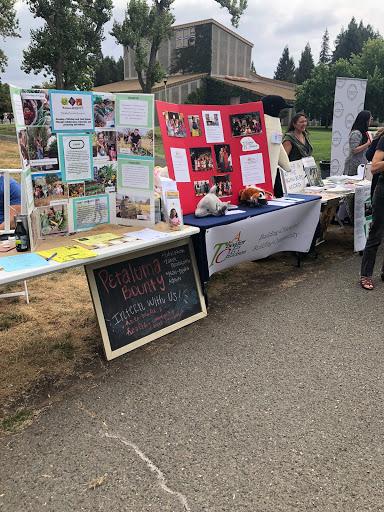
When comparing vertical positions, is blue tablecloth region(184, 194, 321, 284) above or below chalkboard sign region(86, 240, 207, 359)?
above

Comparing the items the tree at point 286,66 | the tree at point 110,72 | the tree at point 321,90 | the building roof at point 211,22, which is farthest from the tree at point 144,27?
the tree at point 286,66

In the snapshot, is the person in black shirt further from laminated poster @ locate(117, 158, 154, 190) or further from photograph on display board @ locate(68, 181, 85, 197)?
photograph on display board @ locate(68, 181, 85, 197)

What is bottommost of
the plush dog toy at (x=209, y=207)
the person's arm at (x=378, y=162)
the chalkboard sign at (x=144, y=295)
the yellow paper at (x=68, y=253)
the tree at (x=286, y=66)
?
the chalkboard sign at (x=144, y=295)

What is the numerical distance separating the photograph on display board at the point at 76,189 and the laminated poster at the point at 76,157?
0.03m

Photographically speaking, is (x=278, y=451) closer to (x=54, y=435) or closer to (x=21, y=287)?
(x=54, y=435)

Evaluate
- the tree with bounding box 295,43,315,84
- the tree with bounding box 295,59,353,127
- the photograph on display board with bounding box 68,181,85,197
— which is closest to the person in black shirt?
the photograph on display board with bounding box 68,181,85,197

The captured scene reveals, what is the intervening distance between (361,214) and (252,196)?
5.97 feet

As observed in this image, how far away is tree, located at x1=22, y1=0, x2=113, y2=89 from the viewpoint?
76.7ft

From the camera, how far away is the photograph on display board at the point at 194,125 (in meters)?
3.68

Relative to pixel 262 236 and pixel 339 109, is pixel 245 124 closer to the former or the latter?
pixel 262 236

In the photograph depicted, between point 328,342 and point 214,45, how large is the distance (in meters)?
45.6

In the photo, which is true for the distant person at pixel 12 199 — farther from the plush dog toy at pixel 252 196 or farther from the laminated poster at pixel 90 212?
the plush dog toy at pixel 252 196

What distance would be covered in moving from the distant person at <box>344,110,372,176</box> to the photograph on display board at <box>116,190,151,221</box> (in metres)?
4.30

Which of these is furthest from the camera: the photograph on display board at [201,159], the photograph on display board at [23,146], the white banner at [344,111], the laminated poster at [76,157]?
the white banner at [344,111]
